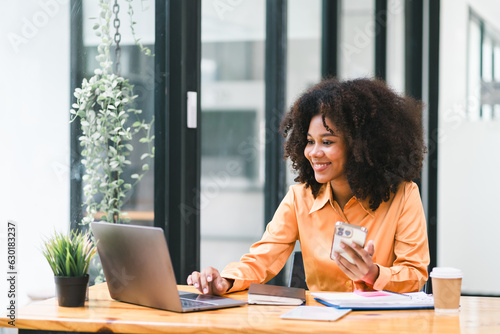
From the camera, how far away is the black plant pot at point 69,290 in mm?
1758

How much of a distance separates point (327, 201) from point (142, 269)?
2.84 feet

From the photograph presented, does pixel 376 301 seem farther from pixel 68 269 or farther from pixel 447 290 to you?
pixel 68 269

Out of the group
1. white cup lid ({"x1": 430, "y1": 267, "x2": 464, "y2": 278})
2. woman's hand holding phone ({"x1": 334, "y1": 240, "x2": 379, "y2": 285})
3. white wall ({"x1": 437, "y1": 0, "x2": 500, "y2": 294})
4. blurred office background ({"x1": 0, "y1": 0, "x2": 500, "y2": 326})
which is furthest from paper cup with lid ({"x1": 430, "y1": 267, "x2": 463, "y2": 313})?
white wall ({"x1": 437, "y1": 0, "x2": 500, "y2": 294})

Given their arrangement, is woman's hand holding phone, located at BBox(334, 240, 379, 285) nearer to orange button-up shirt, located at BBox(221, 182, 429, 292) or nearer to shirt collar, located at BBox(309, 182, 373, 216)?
orange button-up shirt, located at BBox(221, 182, 429, 292)

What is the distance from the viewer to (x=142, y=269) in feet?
5.68

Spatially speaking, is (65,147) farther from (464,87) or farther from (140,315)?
(464,87)

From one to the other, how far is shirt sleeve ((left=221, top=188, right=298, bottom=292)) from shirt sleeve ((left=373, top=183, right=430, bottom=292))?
39 cm

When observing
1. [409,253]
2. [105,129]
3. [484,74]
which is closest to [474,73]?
[484,74]

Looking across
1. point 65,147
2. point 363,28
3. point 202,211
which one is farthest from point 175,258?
point 363,28

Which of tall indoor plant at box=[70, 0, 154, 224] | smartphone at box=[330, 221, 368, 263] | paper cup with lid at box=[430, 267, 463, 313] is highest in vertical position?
tall indoor plant at box=[70, 0, 154, 224]

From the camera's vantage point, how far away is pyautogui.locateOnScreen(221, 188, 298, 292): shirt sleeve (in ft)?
7.22

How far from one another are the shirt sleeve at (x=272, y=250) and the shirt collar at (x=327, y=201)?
0.09 metres

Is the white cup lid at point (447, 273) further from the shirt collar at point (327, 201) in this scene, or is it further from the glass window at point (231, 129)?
the glass window at point (231, 129)

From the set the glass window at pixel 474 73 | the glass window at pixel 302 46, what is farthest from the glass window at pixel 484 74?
the glass window at pixel 302 46
